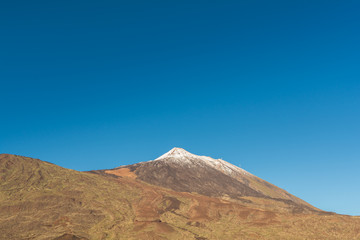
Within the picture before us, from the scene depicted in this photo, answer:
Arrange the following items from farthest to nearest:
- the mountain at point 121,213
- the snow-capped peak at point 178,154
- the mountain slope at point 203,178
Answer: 1. the snow-capped peak at point 178,154
2. the mountain slope at point 203,178
3. the mountain at point 121,213

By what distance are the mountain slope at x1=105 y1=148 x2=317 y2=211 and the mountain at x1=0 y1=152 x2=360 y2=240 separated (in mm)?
6950

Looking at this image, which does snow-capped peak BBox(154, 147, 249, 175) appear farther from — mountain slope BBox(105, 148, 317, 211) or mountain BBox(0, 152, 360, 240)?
mountain BBox(0, 152, 360, 240)

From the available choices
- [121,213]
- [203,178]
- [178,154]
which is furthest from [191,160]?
[121,213]

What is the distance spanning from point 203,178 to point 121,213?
5293cm

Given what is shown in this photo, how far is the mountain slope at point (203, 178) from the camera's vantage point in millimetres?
108938

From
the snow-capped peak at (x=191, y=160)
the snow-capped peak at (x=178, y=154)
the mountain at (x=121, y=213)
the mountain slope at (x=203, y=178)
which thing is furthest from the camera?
the snow-capped peak at (x=178, y=154)

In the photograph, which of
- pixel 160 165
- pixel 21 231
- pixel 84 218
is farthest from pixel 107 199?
pixel 160 165

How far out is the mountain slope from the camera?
10894cm

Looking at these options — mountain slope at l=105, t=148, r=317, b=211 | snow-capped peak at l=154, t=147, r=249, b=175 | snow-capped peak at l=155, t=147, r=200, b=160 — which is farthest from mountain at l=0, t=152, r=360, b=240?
snow-capped peak at l=155, t=147, r=200, b=160

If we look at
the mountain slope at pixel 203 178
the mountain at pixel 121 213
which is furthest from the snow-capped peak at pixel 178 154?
the mountain at pixel 121 213

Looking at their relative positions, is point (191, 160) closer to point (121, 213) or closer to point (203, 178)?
point (203, 178)

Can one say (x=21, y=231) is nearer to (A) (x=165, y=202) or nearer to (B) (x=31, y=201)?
(B) (x=31, y=201)

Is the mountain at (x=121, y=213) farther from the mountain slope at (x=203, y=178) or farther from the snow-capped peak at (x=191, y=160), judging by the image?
the snow-capped peak at (x=191, y=160)

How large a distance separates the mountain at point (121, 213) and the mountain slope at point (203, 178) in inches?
274
